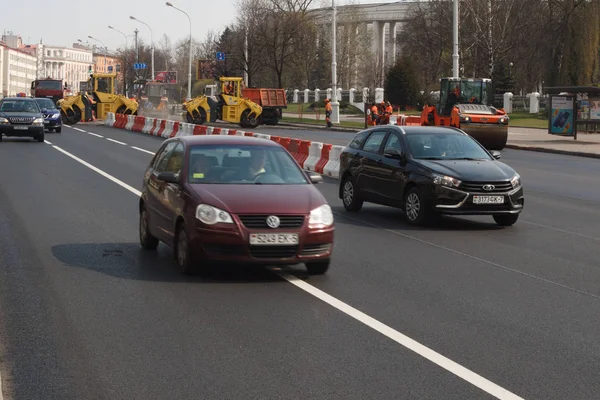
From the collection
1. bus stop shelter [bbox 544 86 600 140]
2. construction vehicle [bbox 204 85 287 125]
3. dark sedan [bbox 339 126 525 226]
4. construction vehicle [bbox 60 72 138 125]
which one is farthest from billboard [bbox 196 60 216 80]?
dark sedan [bbox 339 126 525 226]

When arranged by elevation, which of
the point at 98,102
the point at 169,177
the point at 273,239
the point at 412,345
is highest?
the point at 98,102

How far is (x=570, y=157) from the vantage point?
116ft

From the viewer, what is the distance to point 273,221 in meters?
10.1

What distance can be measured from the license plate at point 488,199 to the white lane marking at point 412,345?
5.25 meters

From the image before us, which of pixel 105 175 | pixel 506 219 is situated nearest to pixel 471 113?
pixel 105 175

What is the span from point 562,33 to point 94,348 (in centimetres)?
5589

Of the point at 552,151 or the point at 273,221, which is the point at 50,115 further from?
the point at 273,221

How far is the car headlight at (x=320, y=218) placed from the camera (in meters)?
10.3

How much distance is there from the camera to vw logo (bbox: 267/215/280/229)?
10.1m

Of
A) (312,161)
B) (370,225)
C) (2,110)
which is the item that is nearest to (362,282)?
(370,225)

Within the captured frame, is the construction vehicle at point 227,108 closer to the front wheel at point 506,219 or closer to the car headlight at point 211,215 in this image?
the front wheel at point 506,219

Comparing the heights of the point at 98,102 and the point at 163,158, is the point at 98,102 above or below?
above

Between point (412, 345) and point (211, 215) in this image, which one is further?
point (211, 215)

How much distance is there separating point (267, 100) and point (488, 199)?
45.7 m
